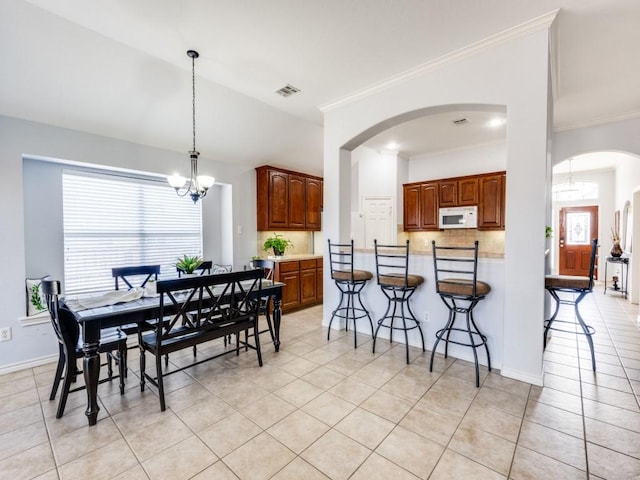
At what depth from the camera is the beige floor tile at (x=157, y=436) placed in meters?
1.76

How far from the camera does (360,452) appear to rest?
1731 millimetres

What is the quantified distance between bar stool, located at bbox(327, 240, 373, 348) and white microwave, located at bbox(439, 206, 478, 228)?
99.6 inches

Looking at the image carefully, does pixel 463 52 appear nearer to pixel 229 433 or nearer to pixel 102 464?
pixel 229 433

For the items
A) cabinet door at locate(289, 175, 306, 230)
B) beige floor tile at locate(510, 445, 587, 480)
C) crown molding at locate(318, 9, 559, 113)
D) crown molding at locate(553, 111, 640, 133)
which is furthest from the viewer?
cabinet door at locate(289, 175, 306, 230)

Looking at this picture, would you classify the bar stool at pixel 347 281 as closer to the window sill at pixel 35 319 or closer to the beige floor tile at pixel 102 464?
the beige floor tile at pixel 102 464

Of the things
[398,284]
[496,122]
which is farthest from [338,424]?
[496,122]

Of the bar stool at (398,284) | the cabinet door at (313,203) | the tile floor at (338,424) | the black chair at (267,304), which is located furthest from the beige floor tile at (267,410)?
the cabinet door at (313,203)

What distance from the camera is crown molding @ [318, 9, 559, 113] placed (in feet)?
7.69

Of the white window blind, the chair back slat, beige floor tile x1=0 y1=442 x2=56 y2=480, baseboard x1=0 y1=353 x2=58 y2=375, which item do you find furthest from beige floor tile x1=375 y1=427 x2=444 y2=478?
the white window blind

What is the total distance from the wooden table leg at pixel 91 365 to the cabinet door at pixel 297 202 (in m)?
3.51

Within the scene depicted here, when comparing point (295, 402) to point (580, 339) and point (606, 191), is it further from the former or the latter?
point (606, 191)

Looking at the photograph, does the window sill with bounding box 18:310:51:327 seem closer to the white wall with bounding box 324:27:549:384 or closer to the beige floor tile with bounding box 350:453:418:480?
the beige floor tile with bounding box 350:453:418:480

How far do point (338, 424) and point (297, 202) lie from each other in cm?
396

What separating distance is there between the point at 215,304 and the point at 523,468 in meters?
2.30
